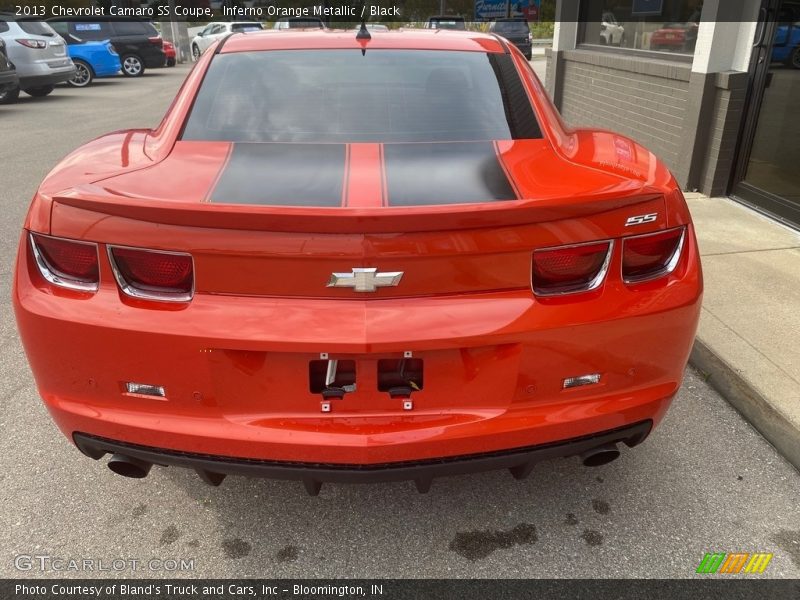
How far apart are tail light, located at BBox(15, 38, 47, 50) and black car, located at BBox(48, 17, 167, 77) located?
659cm

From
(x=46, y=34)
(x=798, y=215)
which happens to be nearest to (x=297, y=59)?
(x=798, y=215)

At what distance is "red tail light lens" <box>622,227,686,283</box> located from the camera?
2039 millimetres

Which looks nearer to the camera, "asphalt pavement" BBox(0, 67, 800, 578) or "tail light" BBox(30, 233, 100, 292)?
"tail light" BBox(30, 233, 100, 292)

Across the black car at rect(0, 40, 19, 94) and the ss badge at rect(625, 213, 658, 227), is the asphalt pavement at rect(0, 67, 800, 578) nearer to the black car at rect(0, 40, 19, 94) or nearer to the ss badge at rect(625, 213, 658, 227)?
the ss badge at rect(625, 213, 658, 227)

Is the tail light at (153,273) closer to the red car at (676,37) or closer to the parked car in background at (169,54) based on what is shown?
the red car at (676,37)

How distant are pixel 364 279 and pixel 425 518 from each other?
107cm

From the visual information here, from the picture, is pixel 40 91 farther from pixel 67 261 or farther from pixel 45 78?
pixel 67 261

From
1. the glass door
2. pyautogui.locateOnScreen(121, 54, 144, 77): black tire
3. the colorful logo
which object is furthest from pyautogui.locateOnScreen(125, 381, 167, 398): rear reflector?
pyautogui.locateOnScreen(121, 54, 144, 77): black tire

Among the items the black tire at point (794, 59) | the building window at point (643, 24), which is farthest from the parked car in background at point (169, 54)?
the black tire at point (794, 59)

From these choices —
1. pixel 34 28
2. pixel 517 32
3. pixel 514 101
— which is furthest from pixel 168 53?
pixel 514 101

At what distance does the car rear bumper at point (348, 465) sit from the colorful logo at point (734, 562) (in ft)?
2.01

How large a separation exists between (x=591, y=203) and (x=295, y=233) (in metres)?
0.85

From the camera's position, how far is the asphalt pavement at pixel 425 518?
7.34 feet

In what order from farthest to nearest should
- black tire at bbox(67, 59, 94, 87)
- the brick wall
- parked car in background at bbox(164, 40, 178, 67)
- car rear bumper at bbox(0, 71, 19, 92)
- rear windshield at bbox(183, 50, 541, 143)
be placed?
parked car in background at bbox(164, 40, 178, 67) < black tire at bbox(67, 59, 94, 87) < car rear bumper at bbox(0, 71, 19, 92) < the brick wall < rear windshield at bbox(183, 50, 541, 143)
